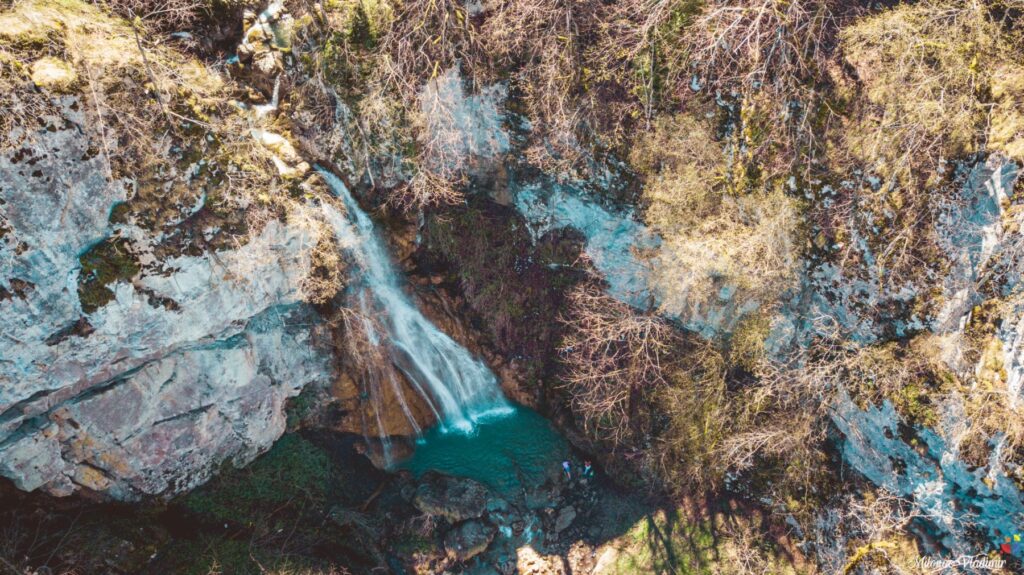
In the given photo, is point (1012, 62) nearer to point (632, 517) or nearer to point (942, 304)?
point (942, 304)

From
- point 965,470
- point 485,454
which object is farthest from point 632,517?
point 965,470

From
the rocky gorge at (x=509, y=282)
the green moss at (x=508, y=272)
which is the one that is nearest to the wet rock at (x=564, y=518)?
the rocky gorge at (x=509, y=282)

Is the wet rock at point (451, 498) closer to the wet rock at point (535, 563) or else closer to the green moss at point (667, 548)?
the wet rock at point (535, 563)

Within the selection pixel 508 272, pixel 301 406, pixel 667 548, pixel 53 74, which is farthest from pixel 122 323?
pixel 667 548

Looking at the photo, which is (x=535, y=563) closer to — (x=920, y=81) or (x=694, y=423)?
(x=694, y=423)

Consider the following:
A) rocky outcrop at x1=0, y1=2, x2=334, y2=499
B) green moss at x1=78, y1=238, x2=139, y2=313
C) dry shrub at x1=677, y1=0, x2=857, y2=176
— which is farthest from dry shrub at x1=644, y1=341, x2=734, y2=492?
green moss at x1=78, y1=238, x2=139, y2=313

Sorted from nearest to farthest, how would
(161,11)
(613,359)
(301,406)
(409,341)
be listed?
1. (161,11)
2. (613,359)
3. (301,406)
4. (409,341)

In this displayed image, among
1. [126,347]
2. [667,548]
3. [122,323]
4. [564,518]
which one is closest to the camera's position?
[122,323]

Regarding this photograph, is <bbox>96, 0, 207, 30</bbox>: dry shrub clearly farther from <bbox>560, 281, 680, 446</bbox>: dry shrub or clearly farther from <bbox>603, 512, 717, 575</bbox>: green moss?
<bbox>603, 512, 717, 575</bbox>: green moss
